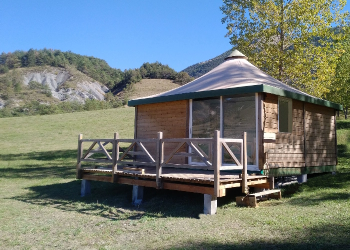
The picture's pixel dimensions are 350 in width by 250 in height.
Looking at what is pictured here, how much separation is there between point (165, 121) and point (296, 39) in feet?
27.7

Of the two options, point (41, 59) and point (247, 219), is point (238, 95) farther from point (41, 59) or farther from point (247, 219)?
point (41, 59)

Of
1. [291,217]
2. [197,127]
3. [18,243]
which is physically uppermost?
[197,127]

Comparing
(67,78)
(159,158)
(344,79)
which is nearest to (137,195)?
(159,158)

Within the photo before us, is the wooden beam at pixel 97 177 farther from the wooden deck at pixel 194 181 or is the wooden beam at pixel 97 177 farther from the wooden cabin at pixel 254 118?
the wooden cabin at pixel 254 118

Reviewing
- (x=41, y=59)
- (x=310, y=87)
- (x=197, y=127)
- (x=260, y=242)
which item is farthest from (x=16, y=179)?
(x=41, y=59)

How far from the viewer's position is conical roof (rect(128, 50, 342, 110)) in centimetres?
873

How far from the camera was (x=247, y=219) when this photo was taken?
6555mm

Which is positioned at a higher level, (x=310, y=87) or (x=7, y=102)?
(x=7, y=102)

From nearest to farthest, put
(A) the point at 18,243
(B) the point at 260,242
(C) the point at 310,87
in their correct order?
(B) the point at 260,242 < (A) the point at 18,243 < (C) the point at 310,87

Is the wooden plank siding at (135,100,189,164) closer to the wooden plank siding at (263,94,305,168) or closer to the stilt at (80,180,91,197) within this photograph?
the stilt at (80,180,91,197)

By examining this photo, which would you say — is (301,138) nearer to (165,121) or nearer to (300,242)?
(165,121)

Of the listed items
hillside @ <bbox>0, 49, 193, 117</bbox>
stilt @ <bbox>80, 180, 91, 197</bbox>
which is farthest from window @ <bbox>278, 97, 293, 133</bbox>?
hillside @ <bbox>0, 49, 193, 117</bbox>

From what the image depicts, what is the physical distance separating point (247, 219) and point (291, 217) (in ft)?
2.74

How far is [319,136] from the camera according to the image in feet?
35.7
